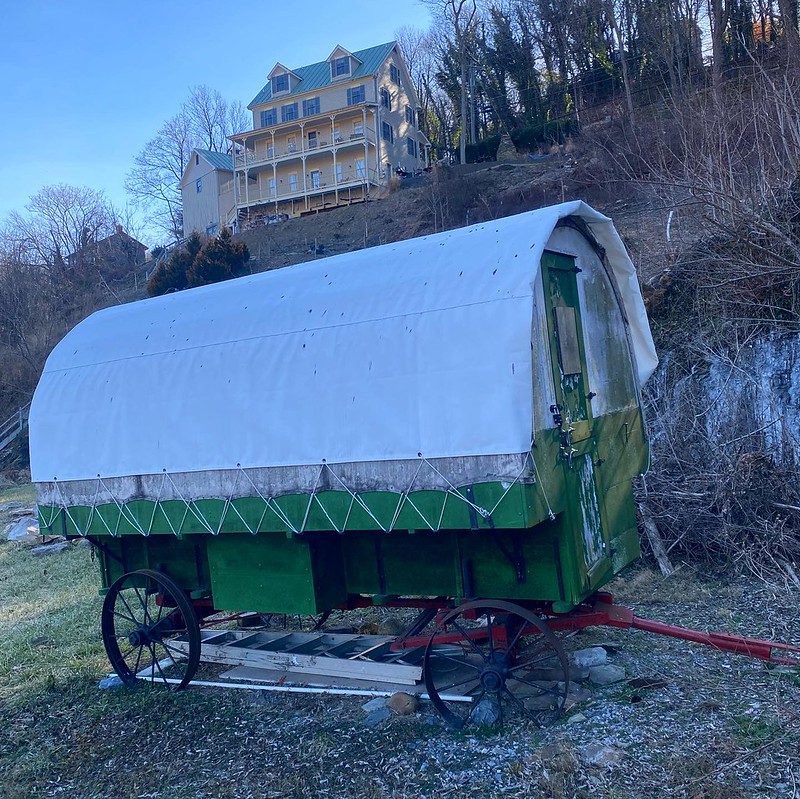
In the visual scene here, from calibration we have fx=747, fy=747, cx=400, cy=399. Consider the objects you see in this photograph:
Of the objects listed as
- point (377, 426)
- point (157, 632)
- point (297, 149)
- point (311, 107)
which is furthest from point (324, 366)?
point (311, 107)

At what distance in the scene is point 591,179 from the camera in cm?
2009

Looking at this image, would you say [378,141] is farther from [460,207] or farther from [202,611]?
[202,611]

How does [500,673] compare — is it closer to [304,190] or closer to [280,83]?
[304,190]

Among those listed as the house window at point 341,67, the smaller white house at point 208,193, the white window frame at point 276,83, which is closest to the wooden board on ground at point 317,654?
the house window at point 341,67

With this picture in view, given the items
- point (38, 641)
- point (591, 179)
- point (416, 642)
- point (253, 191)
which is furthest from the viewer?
point (253, 191)

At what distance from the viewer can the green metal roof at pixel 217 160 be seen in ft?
143

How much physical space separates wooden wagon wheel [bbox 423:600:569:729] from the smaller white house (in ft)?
128

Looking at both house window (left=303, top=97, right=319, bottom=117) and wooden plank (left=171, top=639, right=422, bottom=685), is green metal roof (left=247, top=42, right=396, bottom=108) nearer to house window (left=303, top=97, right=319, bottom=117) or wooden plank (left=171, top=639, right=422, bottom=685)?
house window (left=303, top=97, right=319, bottom=117)

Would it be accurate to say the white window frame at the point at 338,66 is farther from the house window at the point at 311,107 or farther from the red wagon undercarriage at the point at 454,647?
the red wagon undercarriage at the point at 454,647

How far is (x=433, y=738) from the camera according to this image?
5461 millimetres

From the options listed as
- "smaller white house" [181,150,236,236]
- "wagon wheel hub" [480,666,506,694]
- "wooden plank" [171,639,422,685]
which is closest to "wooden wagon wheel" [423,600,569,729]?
"wagon wheel hub" [480,666,506,694]

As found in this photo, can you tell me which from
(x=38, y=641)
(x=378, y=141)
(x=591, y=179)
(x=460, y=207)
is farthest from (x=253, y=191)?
(x=38, y=641)

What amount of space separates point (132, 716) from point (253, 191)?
38310 mm

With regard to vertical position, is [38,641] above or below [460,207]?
below
